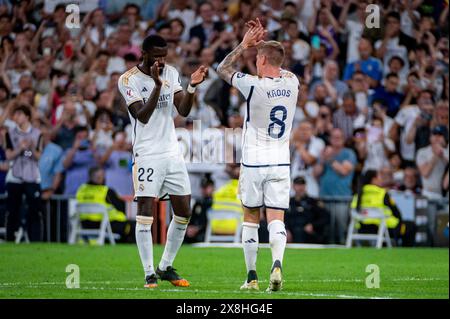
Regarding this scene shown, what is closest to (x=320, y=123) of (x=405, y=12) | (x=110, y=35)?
(x=405, y=12)

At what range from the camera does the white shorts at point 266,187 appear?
13.3 meters

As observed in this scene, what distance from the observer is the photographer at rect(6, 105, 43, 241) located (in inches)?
926

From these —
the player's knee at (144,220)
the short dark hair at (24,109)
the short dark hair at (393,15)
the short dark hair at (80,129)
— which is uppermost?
the short dark hair at (393,15)

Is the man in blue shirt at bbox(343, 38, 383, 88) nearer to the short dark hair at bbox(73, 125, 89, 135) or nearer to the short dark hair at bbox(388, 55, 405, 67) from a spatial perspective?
the short dark hair at bbox(388, 55, 405, 67)

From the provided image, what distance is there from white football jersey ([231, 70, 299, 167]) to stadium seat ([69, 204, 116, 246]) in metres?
10.1

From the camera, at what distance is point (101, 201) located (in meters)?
23.3

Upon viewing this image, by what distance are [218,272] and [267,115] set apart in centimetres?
398

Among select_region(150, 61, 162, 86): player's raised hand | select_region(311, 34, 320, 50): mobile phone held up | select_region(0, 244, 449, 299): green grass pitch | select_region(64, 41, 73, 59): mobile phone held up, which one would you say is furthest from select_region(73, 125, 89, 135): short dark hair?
select_region(150, 61, 162, 86): player's raised hand

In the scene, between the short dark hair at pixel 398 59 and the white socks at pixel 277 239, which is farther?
the short dark hair at pixel 398 59

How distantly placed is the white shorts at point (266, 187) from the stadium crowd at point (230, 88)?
990 cm

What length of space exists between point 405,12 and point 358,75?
2.03 m

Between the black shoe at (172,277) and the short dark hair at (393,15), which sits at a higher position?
the short dark hair at (393,15)

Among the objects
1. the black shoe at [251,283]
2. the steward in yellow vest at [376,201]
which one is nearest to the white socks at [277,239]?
the black shoe at [251,283]

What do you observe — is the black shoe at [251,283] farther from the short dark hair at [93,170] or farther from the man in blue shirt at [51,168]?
the man in blue shirt at [51,168]
